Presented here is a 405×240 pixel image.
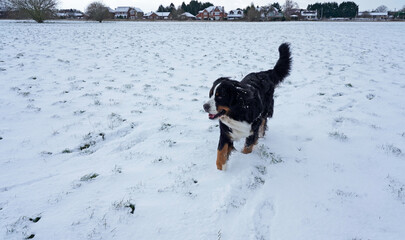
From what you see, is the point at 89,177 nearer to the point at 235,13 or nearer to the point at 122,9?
the point at 235,13

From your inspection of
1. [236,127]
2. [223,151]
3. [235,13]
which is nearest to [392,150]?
[236,127]

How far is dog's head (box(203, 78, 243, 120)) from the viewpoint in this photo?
278cm

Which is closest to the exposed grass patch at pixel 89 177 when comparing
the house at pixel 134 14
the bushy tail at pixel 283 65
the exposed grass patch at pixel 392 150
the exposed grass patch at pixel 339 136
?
the bushy tail at pixel 283 65

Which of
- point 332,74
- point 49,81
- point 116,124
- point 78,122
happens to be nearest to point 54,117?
point 78,122

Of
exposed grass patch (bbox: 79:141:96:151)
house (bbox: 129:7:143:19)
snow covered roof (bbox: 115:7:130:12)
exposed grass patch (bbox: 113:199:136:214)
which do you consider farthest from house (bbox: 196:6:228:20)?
exposed grass patch (bbox: 113:199:136:214)

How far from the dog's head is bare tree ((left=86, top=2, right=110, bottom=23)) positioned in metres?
45.8

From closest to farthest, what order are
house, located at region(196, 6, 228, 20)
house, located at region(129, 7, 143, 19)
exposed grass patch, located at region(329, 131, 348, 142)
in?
exposed grass patch, located at region(329, 131, 348, 142) < house, located at region(196, 6, 228, 20) < house, located at region(129, 7, 143, 19)

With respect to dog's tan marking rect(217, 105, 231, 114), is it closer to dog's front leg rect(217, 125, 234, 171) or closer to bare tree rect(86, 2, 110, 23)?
dog's front leg rect(217, 125, 234, 171)

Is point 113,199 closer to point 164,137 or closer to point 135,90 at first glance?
point 164,137

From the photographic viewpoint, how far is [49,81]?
6234 mm

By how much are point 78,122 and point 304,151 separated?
3.90 m

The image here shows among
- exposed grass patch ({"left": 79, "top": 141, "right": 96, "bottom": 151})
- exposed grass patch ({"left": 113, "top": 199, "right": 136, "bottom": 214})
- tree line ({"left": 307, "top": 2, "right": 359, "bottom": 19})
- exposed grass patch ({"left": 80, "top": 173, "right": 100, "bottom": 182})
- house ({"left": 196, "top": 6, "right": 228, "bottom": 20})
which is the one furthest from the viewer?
house ({"left": 196, "top": 6, "right": 228, "bottom": 20})

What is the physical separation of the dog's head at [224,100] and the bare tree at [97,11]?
45789 mm

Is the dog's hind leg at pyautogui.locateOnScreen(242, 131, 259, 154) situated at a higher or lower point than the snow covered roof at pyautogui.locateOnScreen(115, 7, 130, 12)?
lower
